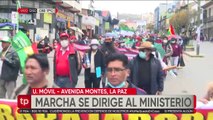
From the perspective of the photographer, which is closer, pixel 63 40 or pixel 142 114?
pixel 142 114

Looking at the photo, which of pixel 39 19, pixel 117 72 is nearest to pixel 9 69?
pixel 117 72

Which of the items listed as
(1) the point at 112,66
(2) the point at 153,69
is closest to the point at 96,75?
(2) the point at 153,69

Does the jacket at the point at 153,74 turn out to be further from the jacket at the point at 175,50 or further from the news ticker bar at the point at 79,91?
the jacket at the point at 175,50

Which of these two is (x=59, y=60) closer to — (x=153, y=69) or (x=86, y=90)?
(x=153, y=69)

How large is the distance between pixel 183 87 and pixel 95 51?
450 cm

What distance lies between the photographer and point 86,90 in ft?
9.20

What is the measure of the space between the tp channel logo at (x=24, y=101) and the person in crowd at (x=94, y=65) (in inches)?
270

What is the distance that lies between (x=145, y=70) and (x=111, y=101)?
388 centimetres

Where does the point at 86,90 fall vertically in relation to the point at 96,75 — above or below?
above

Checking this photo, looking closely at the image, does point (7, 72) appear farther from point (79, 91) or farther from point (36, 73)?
point (79, 91)

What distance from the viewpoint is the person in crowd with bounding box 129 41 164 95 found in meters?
6.54

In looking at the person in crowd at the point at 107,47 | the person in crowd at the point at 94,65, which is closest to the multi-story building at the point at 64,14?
the person in crowd at the point at 107,47

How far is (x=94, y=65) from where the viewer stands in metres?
10.0

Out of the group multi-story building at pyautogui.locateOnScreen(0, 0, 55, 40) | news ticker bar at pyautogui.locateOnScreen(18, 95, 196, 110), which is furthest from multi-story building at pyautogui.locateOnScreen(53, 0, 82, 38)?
news ticker bar at pyautogui.locateOnScreen(18, 95, 196, 110)
